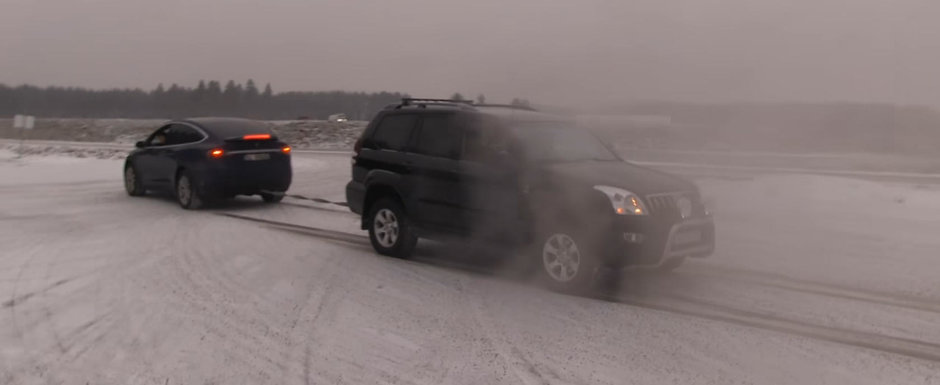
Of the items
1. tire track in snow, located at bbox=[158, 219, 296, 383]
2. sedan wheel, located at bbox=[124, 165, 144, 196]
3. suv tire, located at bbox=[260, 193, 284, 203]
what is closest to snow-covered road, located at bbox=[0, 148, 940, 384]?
tire track in snow, located at bbox=[158, 219, 296, 383]

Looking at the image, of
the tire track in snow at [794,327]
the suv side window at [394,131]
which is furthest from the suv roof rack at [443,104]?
the tire track in snow at [794,327]

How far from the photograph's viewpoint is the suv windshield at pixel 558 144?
7129 millimetres

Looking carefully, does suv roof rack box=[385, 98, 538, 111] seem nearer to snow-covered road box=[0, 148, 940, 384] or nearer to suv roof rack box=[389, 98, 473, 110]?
suv roof rack box=[389, 98, 473, 110]

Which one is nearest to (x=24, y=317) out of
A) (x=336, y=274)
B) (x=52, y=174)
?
(x=336, y=274)

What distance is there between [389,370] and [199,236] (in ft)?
19.0

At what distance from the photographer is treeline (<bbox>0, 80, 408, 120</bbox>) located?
10.2 meters

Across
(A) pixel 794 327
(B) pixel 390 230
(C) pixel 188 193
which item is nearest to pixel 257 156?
(C) pixel 188 193

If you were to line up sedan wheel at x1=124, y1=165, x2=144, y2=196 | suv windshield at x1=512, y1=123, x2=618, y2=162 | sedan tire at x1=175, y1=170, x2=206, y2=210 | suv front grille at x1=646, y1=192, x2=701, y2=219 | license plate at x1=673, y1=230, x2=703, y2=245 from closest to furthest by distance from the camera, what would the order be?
suv front grille at x1=646, y1=192, x2=701, y2=219
license plate at x1=673, y1=230, x2=703, y2=245
suv windshield at x1=512, y1=123, x2=618, y2=162
sedan tire at x1=175, y1=170, x2=206, y2=210
sedan wheel at x1=124, y1=165, x2=144, y2=196

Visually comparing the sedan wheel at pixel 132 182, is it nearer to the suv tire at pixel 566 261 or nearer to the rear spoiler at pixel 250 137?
the rear spoiler at pixel 250 137

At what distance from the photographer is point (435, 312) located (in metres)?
5.89

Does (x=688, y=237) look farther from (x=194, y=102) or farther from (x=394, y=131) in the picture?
(x=194, y=102)

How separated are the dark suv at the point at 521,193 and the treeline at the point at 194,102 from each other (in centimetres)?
90

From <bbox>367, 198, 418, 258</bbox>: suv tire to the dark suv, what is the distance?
0.01 m

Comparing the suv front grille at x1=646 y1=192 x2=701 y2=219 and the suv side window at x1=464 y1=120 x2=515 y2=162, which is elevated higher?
the suv side window at x1=464 y1=120 x2=515 y2=162
